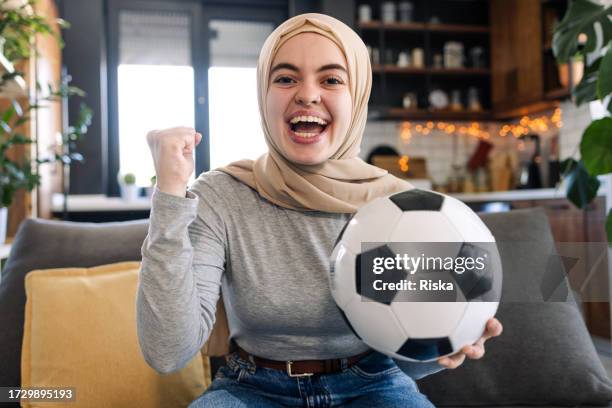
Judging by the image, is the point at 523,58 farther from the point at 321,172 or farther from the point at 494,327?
the point at 494,327

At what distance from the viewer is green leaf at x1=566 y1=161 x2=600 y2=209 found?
2031mm

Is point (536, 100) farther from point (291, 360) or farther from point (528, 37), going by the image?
point (291, 360)

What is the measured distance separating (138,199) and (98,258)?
110 inches

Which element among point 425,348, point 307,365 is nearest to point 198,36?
point 307,365

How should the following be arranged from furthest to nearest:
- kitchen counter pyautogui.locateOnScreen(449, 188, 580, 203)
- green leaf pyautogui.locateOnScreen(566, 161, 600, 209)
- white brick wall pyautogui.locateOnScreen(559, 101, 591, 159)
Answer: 1. white brick wall pyautogui.locateOnScreen(559, 101, 591, 159)
2. kitchen counter pyautogui.locateOnScreen(449, 188, 580, 203)
3. green leaf pyautogui.locateOnScreen(566, 161, 600, 209)

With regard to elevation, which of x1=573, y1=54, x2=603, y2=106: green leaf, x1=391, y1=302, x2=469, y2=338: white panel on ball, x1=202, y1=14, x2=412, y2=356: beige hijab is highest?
x1=573, y1=54, x2=603, y2=106: green leaf

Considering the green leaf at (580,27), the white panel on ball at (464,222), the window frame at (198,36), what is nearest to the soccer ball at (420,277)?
the white panel on ball at (464,222)

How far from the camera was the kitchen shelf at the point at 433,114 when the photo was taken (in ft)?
16.7

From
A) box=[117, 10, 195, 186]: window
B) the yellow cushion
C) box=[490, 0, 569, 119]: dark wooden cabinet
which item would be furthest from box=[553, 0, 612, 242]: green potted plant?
box=[117, 10, 195, 186]: window

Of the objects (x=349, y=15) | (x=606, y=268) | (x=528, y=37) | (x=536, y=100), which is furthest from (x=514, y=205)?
(x=606, y=268)

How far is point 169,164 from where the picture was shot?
87 centimetres

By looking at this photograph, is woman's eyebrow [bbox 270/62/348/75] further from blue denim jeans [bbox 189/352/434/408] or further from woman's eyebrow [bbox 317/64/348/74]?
blue denim jeans [bbox 189/352/434/408]

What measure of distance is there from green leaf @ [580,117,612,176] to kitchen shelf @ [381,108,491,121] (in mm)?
3526

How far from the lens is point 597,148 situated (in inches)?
60.7
